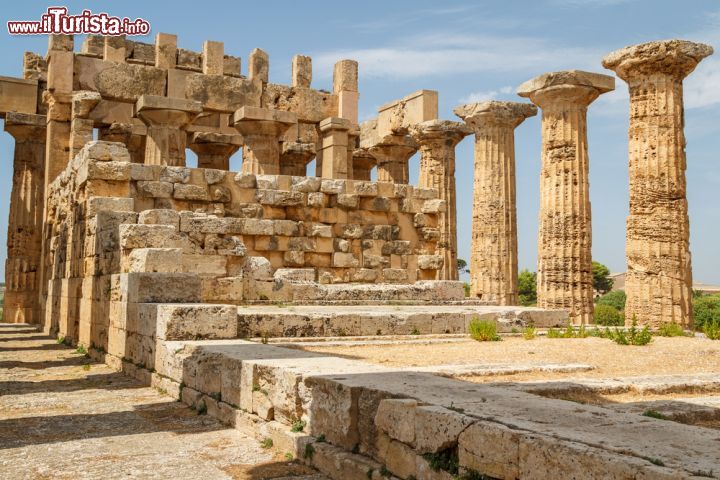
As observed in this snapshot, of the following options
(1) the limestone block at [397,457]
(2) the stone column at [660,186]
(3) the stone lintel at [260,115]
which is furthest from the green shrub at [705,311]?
(1) the limestone block at [397,457]

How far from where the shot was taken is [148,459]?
213 inches

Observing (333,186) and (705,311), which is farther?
(705,311)

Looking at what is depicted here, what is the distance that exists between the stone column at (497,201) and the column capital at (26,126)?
13527 mm

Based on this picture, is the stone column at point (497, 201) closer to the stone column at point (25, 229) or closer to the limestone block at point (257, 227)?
the limestone block at point (257, 227)

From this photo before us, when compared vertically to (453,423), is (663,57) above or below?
above

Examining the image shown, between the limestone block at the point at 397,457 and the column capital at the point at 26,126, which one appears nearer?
the limestone block at the point at 397,457

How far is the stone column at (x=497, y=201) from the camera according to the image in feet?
66.0

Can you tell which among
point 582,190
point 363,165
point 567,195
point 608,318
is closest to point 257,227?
point 567,195

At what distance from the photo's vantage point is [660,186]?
15984 millimetres

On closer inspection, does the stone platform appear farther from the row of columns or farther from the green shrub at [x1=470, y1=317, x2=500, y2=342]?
the row of columns

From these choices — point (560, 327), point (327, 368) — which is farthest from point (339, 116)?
point (327, 368)

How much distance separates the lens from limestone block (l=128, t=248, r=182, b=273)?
10.1 meters

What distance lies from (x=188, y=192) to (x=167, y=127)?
5.86 m

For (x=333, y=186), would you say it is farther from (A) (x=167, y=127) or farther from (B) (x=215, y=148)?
(B) (x=215, y=148)
